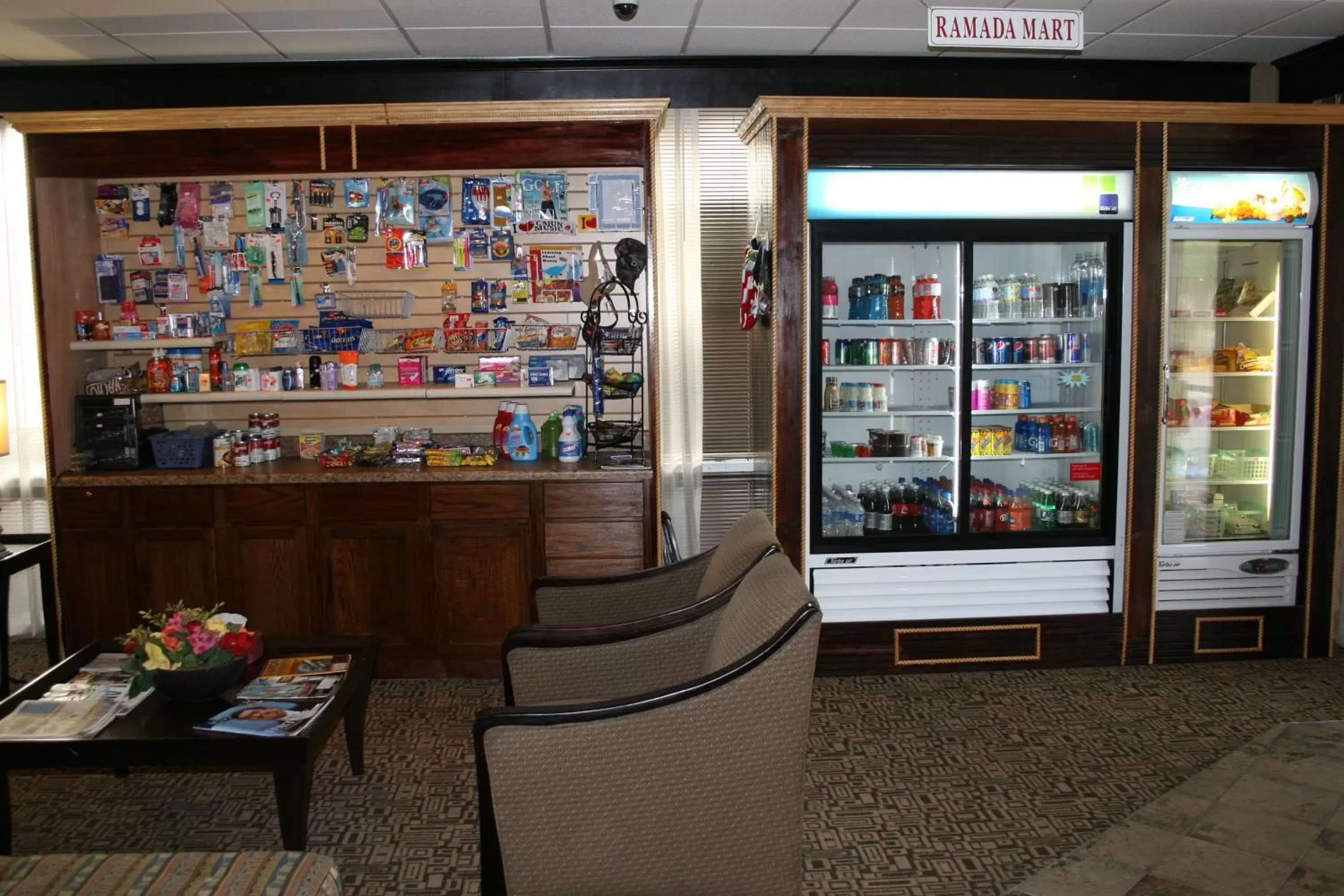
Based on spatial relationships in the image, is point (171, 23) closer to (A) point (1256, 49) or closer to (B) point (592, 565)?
(B) point (592, 565)

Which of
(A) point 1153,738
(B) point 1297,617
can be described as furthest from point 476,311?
(B) point 1297,617

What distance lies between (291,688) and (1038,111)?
3.91m

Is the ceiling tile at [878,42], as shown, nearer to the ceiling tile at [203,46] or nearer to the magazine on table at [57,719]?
the ceiling tile at [203,46]

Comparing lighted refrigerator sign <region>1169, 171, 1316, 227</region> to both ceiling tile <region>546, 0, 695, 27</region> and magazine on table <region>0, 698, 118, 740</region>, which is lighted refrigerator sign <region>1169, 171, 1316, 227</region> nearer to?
ceiling tile <region>546, 0, 695, 27</region>

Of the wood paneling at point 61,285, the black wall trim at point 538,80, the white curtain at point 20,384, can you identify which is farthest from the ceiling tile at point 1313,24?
the white curtain at point 20,384

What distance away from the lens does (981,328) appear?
16.7 ft

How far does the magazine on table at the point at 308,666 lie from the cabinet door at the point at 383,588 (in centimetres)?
111

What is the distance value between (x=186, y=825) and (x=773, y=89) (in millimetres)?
4273

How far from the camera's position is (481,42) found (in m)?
4.77

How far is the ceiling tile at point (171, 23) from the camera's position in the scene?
168 inches

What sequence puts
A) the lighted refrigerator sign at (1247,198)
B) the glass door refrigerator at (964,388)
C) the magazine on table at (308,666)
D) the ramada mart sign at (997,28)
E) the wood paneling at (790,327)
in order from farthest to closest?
1. the lighted refrigerator sign at (1247,198)
2. the glass door refrigerator at (964,388)
3. the wood paneling at (790,327)
4. the ramada mart sign at (997,28)
5. the magazine on table at (308,666)

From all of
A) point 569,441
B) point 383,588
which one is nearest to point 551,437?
point 569,441

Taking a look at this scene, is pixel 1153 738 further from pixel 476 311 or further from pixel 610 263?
pixel 476 311

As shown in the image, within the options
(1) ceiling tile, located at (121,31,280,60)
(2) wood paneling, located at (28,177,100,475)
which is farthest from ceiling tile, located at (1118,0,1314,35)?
(2) wood paneling, located at (28,177,100,475)
